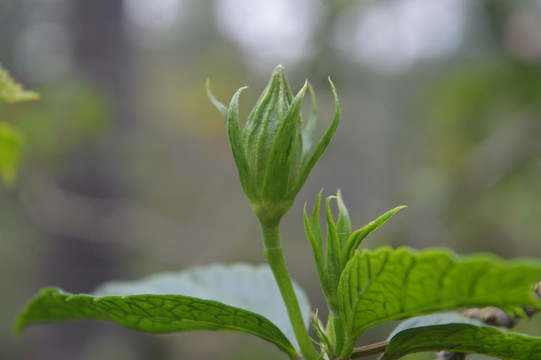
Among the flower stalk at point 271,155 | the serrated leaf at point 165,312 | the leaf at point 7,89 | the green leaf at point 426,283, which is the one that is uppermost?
the leaf at point 7,89

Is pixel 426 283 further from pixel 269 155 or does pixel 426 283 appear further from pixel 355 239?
pixel 269 155

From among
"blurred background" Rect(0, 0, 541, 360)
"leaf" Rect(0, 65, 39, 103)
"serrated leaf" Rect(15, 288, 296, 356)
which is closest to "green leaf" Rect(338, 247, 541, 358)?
"serrated leaf" Rect(15, 288, 296, 356)

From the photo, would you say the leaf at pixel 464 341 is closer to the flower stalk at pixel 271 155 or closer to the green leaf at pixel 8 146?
the flower stalk at pixel 271 155

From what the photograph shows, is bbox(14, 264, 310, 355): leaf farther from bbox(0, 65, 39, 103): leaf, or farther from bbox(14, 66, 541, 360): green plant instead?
bbox(0, 65, 39, 103): leaf

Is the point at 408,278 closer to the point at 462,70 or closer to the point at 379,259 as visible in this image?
the point at 379,259

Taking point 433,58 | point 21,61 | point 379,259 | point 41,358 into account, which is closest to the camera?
point 379,259

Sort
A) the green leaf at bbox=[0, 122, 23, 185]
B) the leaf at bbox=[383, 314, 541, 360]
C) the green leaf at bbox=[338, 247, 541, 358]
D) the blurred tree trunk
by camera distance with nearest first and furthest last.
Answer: the green leaf at bbox=[338, 247, 541, 358] < the leaf at bbox=[383, 314, 541, 360] < the green leaf at bbox=[0, 122, 23, 185] < the blurred tree trunk

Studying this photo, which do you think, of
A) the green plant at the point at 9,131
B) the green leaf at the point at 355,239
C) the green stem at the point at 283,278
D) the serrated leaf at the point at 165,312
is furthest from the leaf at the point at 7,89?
the green leaf at the point at 355,239

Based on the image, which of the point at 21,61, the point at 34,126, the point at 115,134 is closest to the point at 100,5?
the point at 21,61
